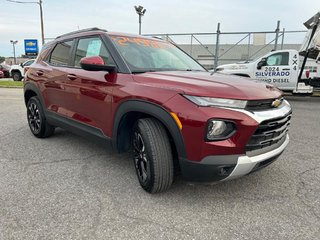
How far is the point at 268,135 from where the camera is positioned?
2.53 meters

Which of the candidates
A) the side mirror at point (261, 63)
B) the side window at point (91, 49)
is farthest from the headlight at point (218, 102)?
the side mirror at point (261, 63)

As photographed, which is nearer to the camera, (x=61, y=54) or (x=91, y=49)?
(x=91, y=49)

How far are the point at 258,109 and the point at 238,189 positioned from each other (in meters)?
0.99

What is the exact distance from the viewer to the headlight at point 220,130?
2.32 m

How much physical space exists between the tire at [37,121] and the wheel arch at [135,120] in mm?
2054

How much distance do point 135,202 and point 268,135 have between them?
1411 millimetres

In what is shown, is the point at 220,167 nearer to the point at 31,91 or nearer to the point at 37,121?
the point at 37,121

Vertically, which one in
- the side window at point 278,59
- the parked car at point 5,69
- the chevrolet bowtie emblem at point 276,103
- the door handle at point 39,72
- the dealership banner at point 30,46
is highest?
the dealership banner at point 30,46

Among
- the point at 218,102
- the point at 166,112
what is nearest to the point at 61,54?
the point at 166,112

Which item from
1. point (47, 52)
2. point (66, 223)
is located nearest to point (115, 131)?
point (66, 223)

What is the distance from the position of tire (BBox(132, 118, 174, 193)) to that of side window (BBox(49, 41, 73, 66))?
1961 millimetres

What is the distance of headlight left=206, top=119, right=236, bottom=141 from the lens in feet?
7.60

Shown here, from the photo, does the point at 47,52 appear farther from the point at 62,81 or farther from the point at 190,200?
the point at 190,200

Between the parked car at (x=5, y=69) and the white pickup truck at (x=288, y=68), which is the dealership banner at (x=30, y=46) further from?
the white pickup truck at (x=288, y=68)
